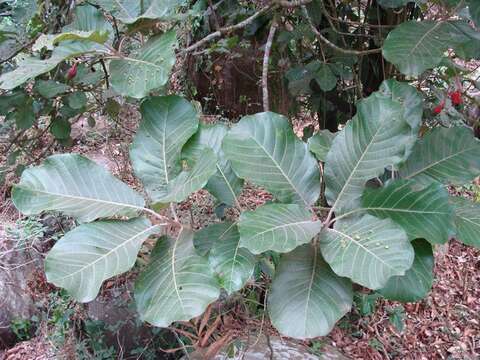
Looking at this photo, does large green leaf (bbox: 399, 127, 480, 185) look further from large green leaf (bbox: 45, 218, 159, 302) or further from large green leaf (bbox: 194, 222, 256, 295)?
large green leaf (bbox: 45, 218, 159, 302)

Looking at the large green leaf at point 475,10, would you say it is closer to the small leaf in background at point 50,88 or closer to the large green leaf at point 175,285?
the large green leaf at point 175,285

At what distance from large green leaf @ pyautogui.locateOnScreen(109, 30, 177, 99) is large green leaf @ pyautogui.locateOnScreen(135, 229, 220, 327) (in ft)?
0.99

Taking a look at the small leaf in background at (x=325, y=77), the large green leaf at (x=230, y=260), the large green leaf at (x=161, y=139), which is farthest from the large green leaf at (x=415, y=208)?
the small leaf in background at (x=325, y=77)

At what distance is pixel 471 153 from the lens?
92 centimetres

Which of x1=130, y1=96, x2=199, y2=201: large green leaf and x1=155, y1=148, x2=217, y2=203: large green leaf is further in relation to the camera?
x1=130, y1=96, x2=199, y2=201: large green leaf

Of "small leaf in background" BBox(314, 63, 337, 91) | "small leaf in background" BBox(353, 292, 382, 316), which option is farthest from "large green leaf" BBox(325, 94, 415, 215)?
"small leaf in background" BBox(353, 292, 382, 316)

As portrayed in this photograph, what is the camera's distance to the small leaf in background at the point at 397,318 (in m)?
2.33

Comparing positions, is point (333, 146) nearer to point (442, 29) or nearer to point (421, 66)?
point (421, 66)

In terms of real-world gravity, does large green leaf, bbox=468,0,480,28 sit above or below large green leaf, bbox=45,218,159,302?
above

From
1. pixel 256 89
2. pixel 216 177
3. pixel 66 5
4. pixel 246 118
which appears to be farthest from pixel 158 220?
pixel 256 89

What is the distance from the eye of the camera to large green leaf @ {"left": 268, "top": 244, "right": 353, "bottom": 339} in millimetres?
723

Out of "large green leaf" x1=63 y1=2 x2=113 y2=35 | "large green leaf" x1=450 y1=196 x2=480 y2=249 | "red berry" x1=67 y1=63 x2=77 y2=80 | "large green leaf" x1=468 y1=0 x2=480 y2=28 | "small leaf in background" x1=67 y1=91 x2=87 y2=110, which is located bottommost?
"large green leaf" x1=450 y1=196 x2=480 y2=249

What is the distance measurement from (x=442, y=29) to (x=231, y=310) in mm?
1098

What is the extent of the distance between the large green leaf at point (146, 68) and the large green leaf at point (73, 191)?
0.17 metres
